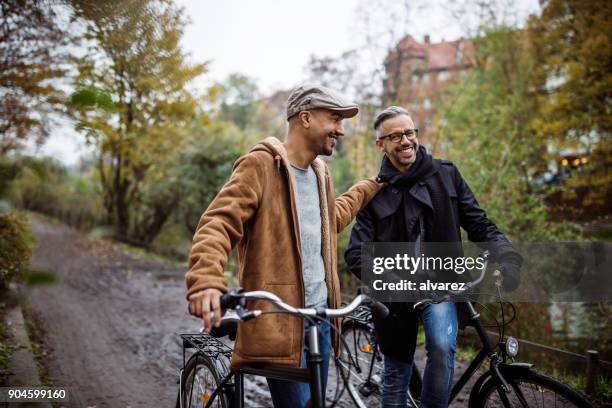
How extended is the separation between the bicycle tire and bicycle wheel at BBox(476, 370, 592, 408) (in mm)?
1416

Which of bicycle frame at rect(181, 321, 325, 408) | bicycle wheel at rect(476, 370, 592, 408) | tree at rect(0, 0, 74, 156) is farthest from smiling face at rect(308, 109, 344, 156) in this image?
tree at rect(0, 0, 74, 156)

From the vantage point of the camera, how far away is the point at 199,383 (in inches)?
104

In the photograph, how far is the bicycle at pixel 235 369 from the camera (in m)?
1.82

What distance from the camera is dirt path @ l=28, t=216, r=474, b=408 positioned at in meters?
4.11

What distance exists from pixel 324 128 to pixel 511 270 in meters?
A: 1.31

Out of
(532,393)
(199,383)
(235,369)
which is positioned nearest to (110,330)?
(199,383)

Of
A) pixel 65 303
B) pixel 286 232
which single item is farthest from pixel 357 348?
pixel 65 303

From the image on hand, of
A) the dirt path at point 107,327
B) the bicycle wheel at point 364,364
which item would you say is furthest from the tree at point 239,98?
the bicycle wheel at point 364,364

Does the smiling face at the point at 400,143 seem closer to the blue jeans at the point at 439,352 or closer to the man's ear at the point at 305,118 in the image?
the man's ear at the point at 305,118

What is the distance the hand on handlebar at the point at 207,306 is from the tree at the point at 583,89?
37.1 feet

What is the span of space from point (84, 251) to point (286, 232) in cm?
1187

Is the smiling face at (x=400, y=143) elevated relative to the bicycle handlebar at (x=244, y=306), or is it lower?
elevated

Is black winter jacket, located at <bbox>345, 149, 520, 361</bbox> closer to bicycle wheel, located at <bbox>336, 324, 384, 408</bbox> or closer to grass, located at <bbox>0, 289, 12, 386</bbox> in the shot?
bicycle wheel, located at <bbox>336, 324, 384, 408</bbox>

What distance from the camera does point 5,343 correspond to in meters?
4.57
